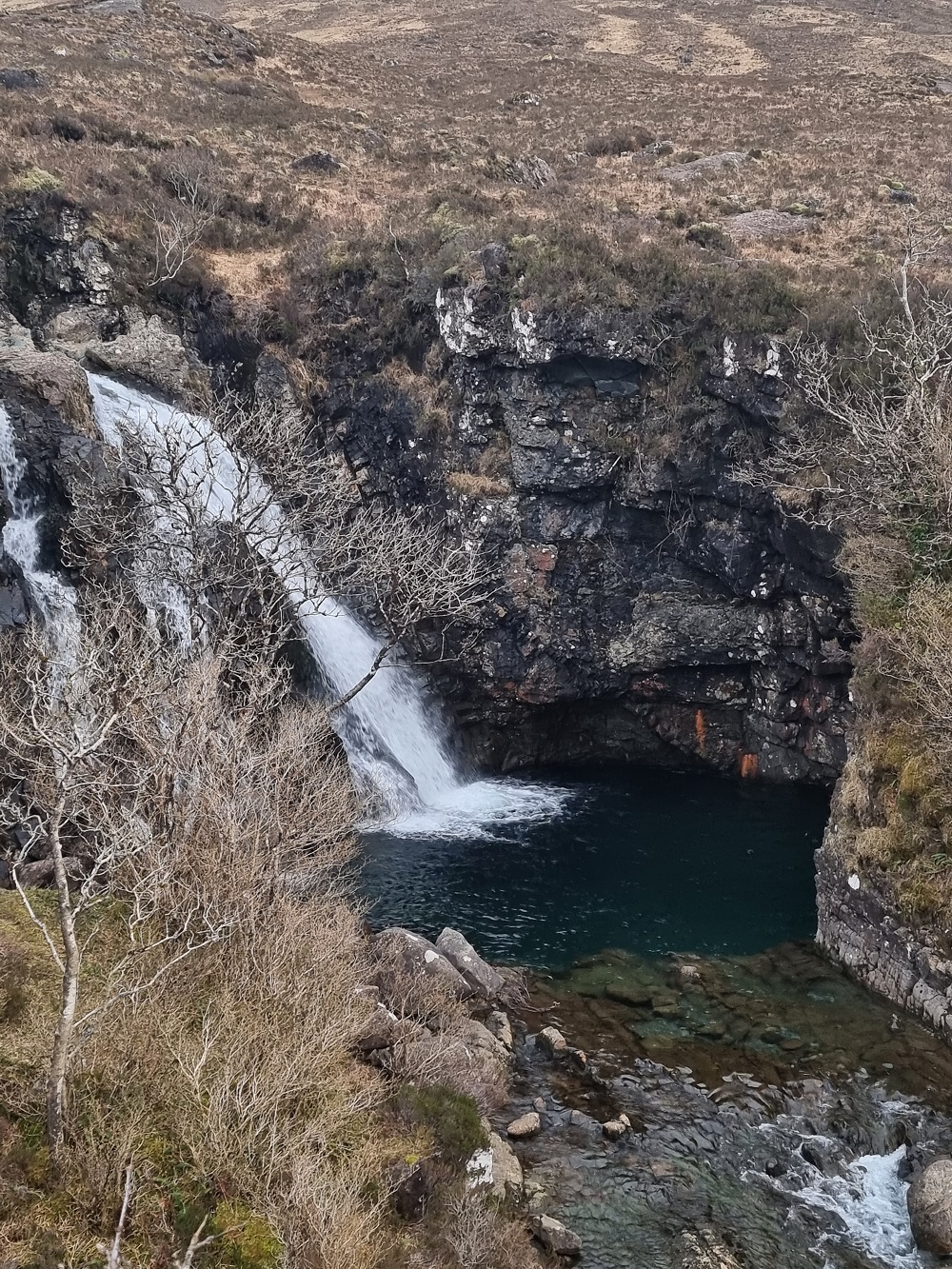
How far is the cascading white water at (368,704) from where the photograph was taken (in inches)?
1169

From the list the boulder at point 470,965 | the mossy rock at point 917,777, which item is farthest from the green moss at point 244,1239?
the mossy rock at point 917,777

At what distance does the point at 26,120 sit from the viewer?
143 ft

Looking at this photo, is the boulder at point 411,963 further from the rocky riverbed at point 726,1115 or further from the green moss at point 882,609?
the green moss at point 882,609

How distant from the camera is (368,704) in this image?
32.2m

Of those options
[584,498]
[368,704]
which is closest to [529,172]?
[584,498]

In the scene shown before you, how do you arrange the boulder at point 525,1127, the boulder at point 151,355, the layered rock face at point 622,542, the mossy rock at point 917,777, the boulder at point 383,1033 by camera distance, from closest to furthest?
the boulder at point 383,1033 → the boulder at point 525,1127 → the mossy rock at point 917,777 → the layered rock face at point 622,542 → the boulder at point 151,355

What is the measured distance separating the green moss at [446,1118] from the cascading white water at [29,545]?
1387 cm

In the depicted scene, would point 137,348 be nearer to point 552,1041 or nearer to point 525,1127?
point 552,1041

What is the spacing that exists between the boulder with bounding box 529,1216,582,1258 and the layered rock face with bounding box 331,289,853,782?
2116cm

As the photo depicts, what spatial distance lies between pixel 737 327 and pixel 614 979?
21419 mm

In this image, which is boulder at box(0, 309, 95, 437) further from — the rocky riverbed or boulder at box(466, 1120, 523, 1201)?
boulder at box(466, 1120, 523, 1201)

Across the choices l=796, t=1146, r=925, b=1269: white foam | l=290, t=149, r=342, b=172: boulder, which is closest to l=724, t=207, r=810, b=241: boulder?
l=290, t=149, r=342, b=172: boulder

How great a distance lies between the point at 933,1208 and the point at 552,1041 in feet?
22.5

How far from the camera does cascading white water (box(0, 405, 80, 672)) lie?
77.5 feet
